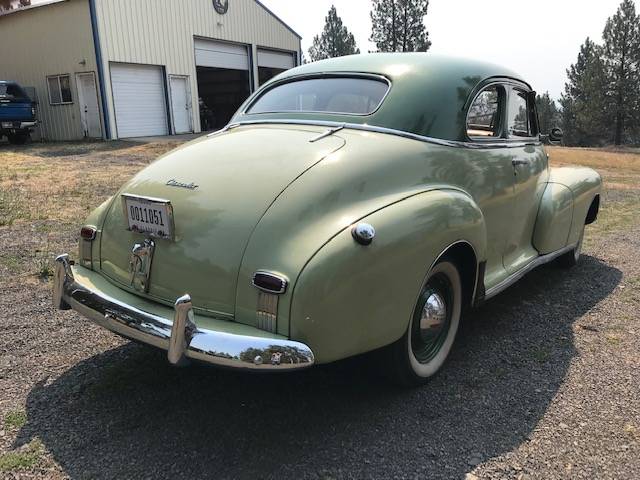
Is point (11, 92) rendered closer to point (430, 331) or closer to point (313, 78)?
point (313, 78)

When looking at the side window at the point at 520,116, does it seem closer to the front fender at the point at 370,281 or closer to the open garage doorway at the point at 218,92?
the front fender at the point at 370,281

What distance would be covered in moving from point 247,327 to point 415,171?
51.5 inches

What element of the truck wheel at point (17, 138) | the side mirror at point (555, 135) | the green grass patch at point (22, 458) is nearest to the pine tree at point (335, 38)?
the truck wheel at point (17, 138)

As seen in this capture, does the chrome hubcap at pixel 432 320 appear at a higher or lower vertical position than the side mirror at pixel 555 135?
lower

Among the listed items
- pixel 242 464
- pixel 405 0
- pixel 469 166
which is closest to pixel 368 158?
pixel 469 166

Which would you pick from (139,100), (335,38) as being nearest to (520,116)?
(139,100)

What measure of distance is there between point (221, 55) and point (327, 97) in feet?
67.5

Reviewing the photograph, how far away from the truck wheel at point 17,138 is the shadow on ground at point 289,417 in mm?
16832

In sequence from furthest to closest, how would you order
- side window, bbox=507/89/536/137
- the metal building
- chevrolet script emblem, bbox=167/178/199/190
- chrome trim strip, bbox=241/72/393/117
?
the metal building, side window, bbox=507/89/536/137, chrome trim strip, bbox=241/72/393/117, chevrolet script emblem, bbox=167/178/199/190

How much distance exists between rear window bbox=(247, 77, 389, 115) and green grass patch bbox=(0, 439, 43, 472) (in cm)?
243

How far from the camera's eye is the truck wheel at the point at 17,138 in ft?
57.5

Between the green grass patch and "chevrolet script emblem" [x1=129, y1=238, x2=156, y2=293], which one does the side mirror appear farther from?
the green grass patch

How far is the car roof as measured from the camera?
3.31m

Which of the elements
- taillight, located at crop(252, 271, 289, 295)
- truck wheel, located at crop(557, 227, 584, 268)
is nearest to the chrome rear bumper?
taillight, located at crop(252, 271, 289, 295)
